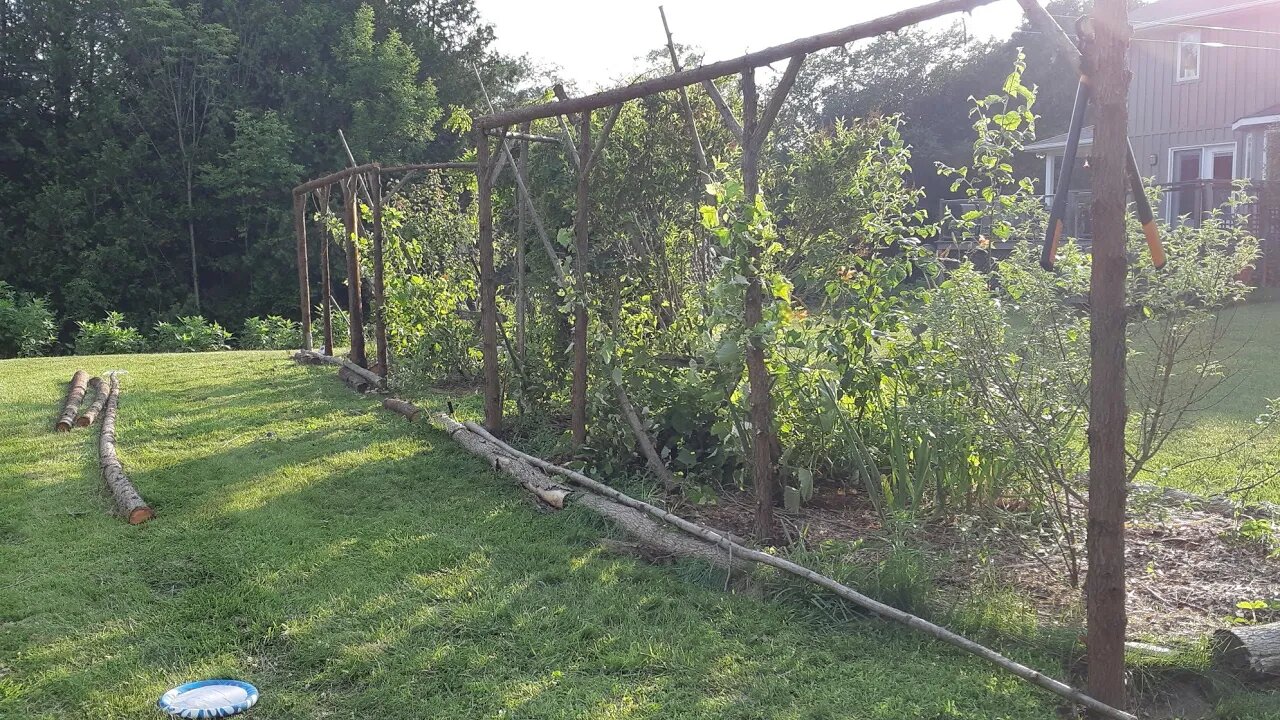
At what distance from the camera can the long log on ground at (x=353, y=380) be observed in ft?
31.3

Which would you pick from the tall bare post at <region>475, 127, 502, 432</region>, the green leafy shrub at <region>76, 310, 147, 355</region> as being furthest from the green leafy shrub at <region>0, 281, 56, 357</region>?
the tall bare post at <region>475, 127, 502, 432</region>

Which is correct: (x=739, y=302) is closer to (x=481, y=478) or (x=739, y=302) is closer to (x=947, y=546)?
(x=947, y=546)

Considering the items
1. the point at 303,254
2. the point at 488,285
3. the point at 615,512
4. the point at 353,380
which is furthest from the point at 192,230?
the point at 615,512

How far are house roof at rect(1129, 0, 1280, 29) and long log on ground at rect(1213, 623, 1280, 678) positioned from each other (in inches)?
580

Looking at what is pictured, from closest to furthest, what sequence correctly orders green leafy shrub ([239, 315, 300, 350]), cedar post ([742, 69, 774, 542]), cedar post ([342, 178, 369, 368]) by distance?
cedar post ([742, 69, 774, 542])
cedar post ([342, 178, 369, 368])
green leafy shrub ([239, 315, 300, 350])

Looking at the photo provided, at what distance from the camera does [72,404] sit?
8617 millimetres

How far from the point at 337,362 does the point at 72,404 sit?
3419 millimetres

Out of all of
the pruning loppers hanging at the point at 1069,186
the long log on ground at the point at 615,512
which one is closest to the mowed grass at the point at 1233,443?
the pruning loppers hanging at the point at 1069,186

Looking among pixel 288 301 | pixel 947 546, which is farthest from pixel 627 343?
pixel 288 301

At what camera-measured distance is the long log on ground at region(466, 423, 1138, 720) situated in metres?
2.84

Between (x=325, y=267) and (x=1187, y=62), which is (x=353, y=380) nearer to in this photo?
(x=325, y=267)

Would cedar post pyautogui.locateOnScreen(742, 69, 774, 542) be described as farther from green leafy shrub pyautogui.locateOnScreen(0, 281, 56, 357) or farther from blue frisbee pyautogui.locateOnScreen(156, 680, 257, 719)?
green leafy shrub pyautogui.locateOnScreen(0, 281, 56, 357)

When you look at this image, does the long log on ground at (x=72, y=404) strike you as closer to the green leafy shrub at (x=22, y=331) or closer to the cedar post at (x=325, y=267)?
the cedar post at (x=325, y=267)

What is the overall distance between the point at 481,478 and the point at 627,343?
1268 mm
